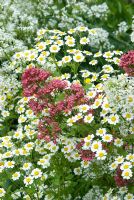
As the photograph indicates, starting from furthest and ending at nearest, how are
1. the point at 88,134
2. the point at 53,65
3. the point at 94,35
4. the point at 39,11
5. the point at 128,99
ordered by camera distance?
the point at 39,11 < the point at 94,35 < the point at 53,65 < the point at 88,134 < the point at 128,99

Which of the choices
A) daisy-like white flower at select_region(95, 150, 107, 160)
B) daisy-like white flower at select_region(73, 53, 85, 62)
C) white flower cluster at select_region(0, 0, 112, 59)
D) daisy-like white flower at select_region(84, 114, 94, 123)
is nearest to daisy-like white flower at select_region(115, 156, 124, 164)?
daisy-like white flower at select_region(95, 150, 107, 160)

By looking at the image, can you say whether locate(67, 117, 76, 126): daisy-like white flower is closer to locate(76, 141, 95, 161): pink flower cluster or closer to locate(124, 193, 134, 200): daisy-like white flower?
locate(76, 141, 95, 161): pink flower cluster

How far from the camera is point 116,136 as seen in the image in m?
3.74

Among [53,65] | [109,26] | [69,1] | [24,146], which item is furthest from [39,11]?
[24,146]

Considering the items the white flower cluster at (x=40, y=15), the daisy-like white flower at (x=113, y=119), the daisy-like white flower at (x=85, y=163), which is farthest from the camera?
the white flower cluster at (x=40, y=15)

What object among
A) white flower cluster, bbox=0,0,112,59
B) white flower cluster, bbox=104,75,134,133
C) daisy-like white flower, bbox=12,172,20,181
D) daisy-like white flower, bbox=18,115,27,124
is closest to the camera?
white flower cluster, bbox=104,75,134,133

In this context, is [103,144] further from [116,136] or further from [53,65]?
[53,65]

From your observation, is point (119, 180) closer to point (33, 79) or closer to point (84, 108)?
point (84, 108)

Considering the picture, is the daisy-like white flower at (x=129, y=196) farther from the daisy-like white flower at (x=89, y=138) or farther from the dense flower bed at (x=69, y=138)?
the daisy-like white flower at (x=89, y=138)

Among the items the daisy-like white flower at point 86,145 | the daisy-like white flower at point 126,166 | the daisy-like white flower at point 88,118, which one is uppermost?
the daisy-like white flower at point 88,118

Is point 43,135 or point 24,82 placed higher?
point 24,82

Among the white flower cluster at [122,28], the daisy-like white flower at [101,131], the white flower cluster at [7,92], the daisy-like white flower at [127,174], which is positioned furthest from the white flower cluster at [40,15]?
the daisy-like white flower at [127,174]

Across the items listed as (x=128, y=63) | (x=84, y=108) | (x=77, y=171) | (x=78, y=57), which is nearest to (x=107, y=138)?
(x=84, y=108)

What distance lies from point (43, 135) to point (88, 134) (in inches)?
13.8
